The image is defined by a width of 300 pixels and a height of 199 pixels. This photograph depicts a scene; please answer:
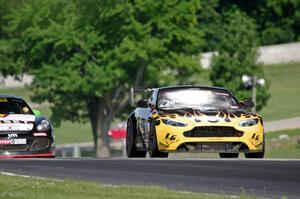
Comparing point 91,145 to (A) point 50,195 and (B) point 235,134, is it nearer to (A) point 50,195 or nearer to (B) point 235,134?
(B) point 235,134

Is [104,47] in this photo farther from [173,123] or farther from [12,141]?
[173,123]

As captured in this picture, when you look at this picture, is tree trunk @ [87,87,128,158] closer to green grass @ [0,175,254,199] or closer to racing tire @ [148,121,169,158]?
racing tire @ [148,121,169,158]

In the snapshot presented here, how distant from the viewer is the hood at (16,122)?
22703 mm

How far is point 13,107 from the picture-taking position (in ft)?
79.0

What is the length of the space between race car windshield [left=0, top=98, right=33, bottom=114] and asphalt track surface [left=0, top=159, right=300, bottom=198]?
14.3 ft

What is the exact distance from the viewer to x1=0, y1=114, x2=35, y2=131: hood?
2270cm

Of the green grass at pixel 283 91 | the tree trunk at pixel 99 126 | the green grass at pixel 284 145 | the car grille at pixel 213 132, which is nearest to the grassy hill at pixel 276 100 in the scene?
the green grass at pixel 283 91

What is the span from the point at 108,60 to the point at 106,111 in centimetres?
456

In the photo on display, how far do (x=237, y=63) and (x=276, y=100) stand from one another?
1270cm

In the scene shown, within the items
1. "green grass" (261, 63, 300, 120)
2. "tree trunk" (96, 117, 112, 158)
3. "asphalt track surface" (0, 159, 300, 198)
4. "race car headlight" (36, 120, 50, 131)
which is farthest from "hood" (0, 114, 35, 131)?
"green grass" (261, 63, 300, 120)

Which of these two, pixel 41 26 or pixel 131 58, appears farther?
pixel 41 26

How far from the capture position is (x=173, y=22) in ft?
199

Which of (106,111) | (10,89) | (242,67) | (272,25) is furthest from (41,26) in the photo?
(272,25)

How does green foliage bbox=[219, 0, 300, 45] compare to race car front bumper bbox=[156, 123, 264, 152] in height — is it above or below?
above
